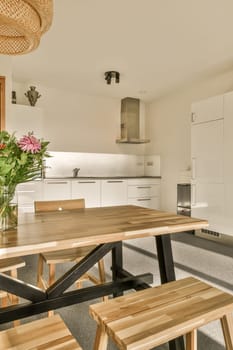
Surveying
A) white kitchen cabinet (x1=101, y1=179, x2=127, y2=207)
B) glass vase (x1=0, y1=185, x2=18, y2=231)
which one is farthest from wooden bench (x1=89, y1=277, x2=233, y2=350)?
white kitchen cabinet (x1=101, y1=179, x2=127, y2=207)

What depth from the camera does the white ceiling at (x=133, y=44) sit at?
98.8 inches

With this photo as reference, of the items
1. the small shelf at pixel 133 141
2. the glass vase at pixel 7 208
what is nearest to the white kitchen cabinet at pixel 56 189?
the small shelf at pixel 133 141

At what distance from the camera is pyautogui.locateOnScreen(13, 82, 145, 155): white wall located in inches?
191

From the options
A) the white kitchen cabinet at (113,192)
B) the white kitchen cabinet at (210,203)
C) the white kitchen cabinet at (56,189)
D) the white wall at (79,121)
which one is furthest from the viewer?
the white wall at (79,121)

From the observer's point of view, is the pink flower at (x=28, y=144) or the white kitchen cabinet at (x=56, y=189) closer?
the pink flower at (x=28, y=144)

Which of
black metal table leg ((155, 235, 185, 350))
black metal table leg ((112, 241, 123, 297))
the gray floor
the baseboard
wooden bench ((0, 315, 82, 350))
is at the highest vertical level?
black metal table leg ((155, 235, 185, 350))

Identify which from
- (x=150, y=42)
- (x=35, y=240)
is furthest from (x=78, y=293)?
(x=150, y=42)

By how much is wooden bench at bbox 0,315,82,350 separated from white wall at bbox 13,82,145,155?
14.0ft

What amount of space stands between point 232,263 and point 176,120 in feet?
9.61

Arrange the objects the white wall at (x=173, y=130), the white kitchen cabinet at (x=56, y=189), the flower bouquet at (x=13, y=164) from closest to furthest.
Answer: the flower bouquet at (x=13, y=164), the white kitchen cabinet at (x=56, y=189), the white wall at (x=173, y=130)

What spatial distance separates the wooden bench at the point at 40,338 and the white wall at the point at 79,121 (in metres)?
4.25

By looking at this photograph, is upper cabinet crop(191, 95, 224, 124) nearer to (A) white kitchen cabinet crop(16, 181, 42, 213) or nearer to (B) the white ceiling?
(B) the white ceiling

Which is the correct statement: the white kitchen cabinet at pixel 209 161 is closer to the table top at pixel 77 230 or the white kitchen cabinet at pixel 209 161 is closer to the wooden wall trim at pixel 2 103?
the table top at pixel 77 230

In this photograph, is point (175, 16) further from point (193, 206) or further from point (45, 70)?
point (193, 206)
